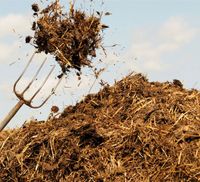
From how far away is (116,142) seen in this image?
5633 millimetres

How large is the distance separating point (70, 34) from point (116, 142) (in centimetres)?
226

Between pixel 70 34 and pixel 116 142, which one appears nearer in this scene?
pixel 116 142

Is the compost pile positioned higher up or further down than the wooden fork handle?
higher up

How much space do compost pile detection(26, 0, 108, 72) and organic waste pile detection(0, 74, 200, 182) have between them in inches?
36.2

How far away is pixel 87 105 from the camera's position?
21.8 ft

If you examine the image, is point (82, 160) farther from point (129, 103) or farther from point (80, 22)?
point (80, 22)

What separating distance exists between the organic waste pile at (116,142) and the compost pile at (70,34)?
0.92m

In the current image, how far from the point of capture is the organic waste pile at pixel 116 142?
5.40 m

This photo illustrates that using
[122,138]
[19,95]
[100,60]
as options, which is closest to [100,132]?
[122,138]

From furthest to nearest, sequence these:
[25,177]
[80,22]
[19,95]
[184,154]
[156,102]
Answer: [19,95], [80,22], [156,102], [25,177], [184,154]

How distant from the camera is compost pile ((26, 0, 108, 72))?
23.9 feet

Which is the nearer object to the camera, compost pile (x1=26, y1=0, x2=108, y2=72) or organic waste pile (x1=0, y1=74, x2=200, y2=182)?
organic waste pile (x1=0, y1=74, x2=200, y2=182)

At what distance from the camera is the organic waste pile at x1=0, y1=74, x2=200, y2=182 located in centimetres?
540

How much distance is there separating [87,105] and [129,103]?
650mm
